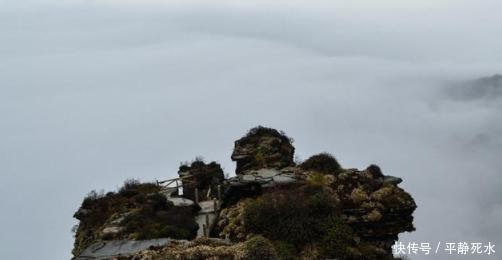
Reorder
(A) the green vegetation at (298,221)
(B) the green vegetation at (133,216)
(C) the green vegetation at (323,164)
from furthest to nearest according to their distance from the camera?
1. (C) the green vegetation at (323,164)
2. (B) the green vegetation at (133,216)
3. (A) the green vegetation at (298,221)

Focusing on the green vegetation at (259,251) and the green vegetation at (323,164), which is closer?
the green vegetation at (259,251)

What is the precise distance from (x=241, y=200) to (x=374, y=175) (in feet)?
29.2

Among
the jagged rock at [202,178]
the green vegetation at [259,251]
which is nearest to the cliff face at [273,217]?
the green vegetation at [259,251]

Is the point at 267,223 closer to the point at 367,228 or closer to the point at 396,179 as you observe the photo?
the point at 367,228

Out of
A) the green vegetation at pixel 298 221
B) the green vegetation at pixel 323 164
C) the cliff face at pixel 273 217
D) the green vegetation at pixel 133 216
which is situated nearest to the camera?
the cliff face at pixel 273 217

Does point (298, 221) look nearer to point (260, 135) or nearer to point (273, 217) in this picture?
point (273, 217)

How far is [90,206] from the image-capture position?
129ft

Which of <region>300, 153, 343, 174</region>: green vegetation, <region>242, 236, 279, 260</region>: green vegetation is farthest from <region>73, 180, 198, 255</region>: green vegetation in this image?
<region>242, 236, 279, 260</region>: green vegetation

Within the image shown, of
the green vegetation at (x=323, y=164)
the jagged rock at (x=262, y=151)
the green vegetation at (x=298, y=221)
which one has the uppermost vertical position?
the jagged rock at (x=262, y=151)

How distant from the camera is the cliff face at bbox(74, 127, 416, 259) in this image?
28.9 meters

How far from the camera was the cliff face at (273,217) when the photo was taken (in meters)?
28.9

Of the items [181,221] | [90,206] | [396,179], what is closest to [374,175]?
[396,179]

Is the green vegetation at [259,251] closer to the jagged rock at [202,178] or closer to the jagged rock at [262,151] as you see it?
the jagged rock at [262,151]

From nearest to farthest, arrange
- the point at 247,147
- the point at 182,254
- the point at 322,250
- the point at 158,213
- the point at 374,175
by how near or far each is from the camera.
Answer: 1. the point at 182,254
2. the point at 322,250
3. the point at 158,213
4. the point at 374,175
5. the point at 247,147
